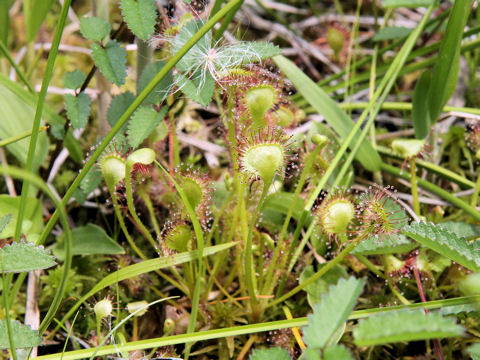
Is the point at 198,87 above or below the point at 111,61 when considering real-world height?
below

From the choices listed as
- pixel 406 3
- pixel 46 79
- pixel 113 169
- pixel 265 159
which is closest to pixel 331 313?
pixel 265 159

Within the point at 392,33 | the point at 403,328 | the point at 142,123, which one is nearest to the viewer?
the point at 403,328

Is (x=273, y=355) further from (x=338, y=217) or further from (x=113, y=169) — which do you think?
(x=113, y=169)

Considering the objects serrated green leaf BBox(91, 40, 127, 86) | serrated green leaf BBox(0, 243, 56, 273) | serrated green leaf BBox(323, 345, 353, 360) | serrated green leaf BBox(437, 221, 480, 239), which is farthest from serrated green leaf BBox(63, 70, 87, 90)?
serrated green leaf BBox(437, 221, 480, 239)

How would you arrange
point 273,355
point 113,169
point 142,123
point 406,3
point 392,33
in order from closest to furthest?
1. point 273,355
2. point 113,169
3. point 142,123
4. point 406,3
5. point 392,33

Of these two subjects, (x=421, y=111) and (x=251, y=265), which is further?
(x=421, y=111)

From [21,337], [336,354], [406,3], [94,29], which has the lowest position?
[336,354]

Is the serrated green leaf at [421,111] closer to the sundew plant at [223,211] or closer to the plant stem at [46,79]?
the sundew plant at [223,211]
